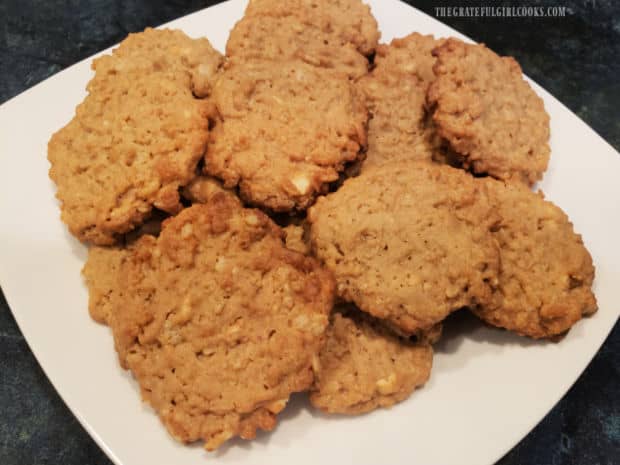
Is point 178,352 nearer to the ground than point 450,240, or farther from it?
nearer to the ground

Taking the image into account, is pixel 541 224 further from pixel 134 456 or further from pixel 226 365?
pixel 134 456

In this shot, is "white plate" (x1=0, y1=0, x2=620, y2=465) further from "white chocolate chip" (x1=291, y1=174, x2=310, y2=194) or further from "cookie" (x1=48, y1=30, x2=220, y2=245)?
"white chocolate chip" (x1=291, y1=174, x2=310, y2=194)

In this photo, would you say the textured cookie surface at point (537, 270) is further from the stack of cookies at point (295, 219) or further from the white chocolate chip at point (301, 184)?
the white chocolate chip at point (301, 184)

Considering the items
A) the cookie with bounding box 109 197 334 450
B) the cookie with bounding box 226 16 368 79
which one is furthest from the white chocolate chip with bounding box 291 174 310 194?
the cookie with bounding box 226 16 368 79

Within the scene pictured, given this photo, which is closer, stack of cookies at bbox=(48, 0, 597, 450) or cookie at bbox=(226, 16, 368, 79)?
stack of cookies at bbox=(48, 0, 597, 450)

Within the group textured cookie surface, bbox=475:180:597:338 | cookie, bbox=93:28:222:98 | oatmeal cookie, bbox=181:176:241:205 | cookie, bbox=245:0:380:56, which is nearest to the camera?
textured cookie surface, bbox=475:180:597:338

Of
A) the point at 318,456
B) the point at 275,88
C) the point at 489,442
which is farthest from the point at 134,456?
the point at 275,88

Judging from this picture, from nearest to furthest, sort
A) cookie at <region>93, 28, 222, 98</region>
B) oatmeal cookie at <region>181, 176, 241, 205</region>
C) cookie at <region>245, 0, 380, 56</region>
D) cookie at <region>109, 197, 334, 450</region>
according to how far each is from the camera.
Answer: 1. cookie at <region>109, 197, 334, 450</region>
2. oatmeal cookie at <region>181, 176, 241, 205</region>
3. cookie at <region>93, 28, 222, 98</region>
4. cookie at <region>245, 0, 380, 56</region>

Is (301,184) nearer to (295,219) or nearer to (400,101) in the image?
(295,219)
